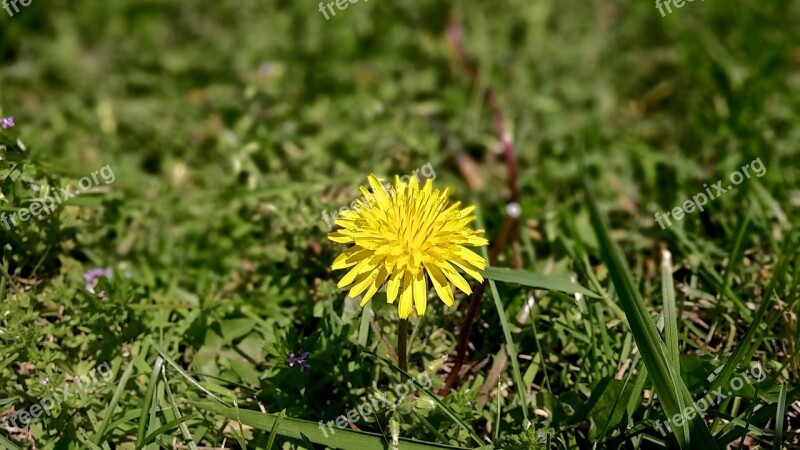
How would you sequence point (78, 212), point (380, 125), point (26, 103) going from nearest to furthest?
point (78, 212), point (380, 125), point (26, 103)

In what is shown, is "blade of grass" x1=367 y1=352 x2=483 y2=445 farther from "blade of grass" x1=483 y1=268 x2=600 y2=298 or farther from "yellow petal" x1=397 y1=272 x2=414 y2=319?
"blade of grass" x1=483 y1=268 x2=600 y2=298

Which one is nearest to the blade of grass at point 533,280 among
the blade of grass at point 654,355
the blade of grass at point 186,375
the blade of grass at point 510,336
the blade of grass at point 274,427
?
the blade of grass at point 510,336

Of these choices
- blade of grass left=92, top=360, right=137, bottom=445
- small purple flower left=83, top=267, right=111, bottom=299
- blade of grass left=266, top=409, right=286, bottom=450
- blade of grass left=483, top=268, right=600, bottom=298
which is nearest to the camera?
blade of grass left=266, top=409, right=286, bottom=450

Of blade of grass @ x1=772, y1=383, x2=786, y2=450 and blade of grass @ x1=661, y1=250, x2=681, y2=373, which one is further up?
blade of grass @ x1=661, y1=250, x2=681, y2=373

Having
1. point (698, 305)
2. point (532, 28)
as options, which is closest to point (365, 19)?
point (532, 28)

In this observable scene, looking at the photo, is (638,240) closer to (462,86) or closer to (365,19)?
(462,86)

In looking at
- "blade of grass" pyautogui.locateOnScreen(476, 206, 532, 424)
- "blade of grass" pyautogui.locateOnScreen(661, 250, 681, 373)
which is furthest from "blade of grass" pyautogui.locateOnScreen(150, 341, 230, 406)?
"blade of grass" pyautogui.locateOnScreen(661, 250, 681, 373)
